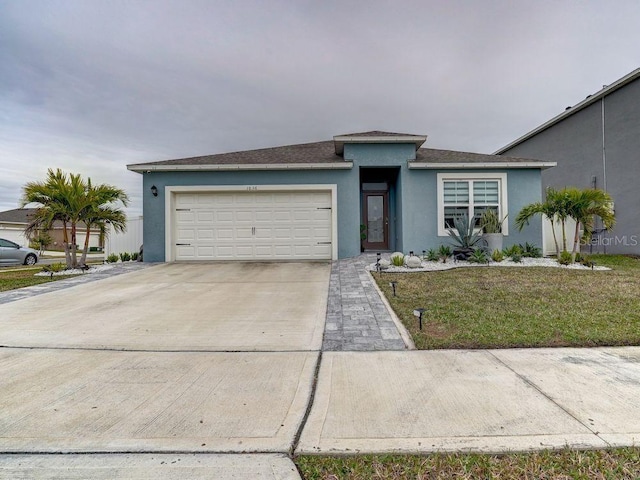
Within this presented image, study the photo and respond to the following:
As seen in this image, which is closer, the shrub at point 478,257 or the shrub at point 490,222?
the shrub at point 478,257

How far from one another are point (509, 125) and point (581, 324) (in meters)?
19.5

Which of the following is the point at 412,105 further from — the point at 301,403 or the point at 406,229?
the point at 301,403

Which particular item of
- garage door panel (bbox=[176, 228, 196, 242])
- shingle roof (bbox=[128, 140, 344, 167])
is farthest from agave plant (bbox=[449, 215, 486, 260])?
Answer: garage door panel (bbox=[176, 228, 196, 242])

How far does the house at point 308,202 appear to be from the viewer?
11078mm

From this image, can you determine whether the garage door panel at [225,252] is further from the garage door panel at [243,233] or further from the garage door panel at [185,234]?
the garage door panel at [185,234]

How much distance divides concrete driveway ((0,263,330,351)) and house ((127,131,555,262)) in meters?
2.84

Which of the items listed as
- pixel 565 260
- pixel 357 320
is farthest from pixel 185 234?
pixel 565 260

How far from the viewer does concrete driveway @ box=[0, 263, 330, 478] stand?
6.94 ft

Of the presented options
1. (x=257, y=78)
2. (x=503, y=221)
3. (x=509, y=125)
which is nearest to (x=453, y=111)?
(x=509, y=125)

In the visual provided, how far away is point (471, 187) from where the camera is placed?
36.6ft

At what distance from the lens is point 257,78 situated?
44.6 feet

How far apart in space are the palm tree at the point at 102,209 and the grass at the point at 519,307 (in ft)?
27.4

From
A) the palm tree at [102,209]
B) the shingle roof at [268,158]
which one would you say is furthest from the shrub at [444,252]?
the palm tree at [102,209]

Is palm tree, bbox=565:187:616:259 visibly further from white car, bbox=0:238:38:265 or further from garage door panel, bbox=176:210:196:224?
white car, bbox=0:238:38:265
